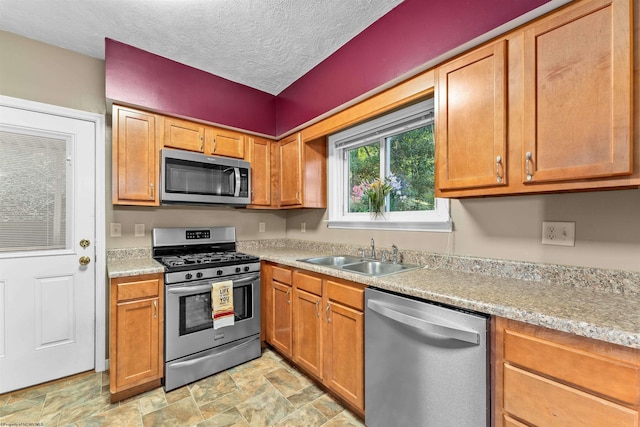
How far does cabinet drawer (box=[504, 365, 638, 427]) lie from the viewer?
85cm

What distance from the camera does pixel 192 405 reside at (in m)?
1.86

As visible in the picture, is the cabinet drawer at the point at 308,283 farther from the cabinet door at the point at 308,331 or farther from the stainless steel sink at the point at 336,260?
the stainless steel sink at the point at 336,260

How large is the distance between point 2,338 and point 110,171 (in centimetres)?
138

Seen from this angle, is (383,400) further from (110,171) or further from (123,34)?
(123,34)

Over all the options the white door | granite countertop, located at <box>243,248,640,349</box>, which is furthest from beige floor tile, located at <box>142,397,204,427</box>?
granite countertop, located at <box>243,248,640,349</box>

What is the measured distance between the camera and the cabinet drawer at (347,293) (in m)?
1.64

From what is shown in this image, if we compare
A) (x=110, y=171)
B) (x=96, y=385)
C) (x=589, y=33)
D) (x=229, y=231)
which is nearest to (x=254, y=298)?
(x=229, y=231)

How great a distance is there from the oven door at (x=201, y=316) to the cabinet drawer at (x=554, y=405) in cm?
187

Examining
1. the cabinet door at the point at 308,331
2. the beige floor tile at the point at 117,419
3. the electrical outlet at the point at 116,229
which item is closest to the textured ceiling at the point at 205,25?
the electrical outlet at the point at 116,229

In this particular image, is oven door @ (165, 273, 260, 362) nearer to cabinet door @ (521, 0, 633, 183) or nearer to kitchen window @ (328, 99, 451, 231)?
kitchen window @ (328, 99, 451, 231)

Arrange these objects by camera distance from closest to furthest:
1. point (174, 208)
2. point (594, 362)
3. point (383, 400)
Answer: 1. point (594, 362)
2. point (383, 400)
3. point (174, 208)

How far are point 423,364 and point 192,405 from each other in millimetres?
1541

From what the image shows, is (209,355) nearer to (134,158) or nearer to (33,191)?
(134,158)

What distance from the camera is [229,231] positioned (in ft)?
9.66
